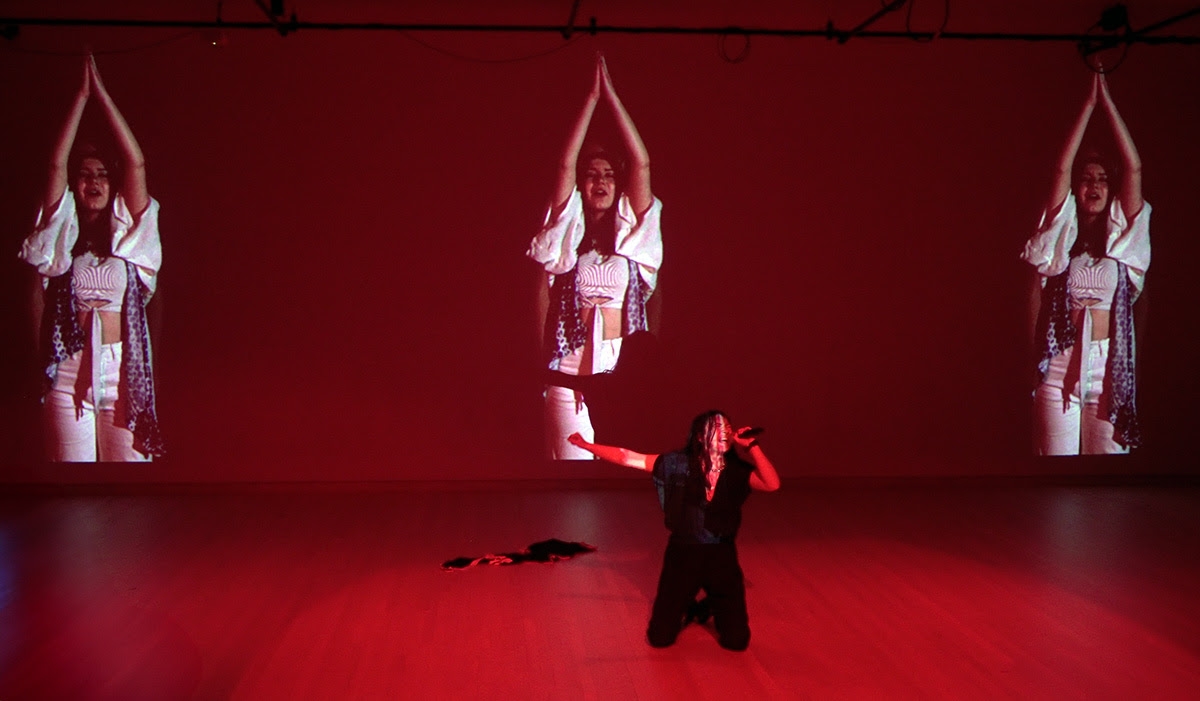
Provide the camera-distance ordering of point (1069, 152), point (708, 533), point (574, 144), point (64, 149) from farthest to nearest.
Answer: point (1069, 152) < point (574, 144) < point (64, 149) < point (708, 533)

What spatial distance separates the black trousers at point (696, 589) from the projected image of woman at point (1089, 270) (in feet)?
15.9

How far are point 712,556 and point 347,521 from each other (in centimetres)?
335

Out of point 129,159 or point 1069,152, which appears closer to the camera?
point 129,159

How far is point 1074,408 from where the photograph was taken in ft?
27.0

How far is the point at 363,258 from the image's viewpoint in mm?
7789

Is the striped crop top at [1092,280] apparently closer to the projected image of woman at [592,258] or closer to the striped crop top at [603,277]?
the projected image of woman at [592,258]

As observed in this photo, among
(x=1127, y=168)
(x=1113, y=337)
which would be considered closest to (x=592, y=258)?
(x=1113, y=337)

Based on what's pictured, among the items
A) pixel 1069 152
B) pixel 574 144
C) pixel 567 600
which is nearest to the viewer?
pixel 567 600

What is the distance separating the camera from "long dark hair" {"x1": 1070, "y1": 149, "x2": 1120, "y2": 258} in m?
8.14

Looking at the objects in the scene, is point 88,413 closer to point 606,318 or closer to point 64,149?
point 64,149

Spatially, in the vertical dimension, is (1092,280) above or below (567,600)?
above

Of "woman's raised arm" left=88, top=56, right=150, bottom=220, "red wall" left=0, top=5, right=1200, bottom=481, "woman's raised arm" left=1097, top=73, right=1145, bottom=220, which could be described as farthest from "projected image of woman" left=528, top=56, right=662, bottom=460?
"woman's raised arm" left=1097, top=73, right=1145, bottom=220

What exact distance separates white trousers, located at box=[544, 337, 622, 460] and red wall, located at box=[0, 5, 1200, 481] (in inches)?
5.4

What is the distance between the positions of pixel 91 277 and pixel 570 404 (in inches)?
144
